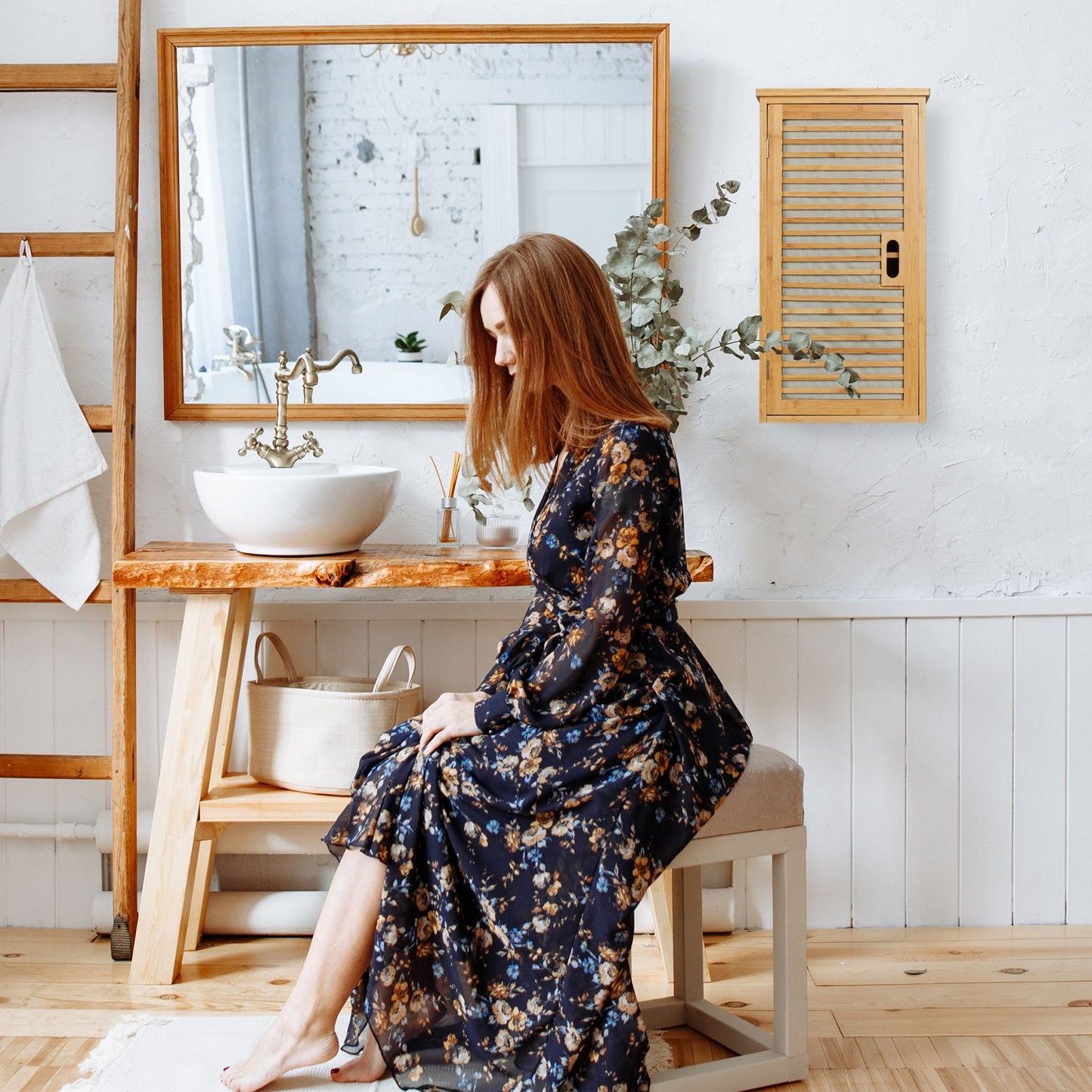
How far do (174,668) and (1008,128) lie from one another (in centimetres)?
194

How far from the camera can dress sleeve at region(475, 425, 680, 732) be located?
1.57 meters

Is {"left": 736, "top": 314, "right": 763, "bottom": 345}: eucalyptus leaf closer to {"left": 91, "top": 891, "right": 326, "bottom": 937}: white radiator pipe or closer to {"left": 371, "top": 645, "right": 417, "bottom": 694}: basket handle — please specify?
{"left": 371, "top": 645, "right": 417, "bottom": 694}: basket handle

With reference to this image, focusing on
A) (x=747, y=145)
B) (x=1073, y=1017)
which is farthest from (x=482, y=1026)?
(x=747, y=145)

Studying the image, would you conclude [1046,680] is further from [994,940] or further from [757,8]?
[757,8]

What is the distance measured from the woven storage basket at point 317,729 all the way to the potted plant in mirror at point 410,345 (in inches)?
23.0

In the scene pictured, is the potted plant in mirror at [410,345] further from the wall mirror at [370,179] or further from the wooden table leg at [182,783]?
the wooden table leg at [182,783]

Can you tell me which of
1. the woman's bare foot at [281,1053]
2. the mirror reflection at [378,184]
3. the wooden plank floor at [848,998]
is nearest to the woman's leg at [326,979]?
the woman's bare foot at [281,1053]

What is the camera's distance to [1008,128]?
228cm

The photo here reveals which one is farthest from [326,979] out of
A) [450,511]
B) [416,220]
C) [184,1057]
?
[416,220]

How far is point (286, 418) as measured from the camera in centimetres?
222

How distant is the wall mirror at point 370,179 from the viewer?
7.36ft

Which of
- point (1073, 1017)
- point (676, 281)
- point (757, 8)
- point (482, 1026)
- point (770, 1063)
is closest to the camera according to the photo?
point (482, 1026)

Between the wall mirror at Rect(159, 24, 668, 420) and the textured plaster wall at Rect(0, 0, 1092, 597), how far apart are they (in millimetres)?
62

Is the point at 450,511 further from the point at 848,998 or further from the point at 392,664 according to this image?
the point at 848,998
